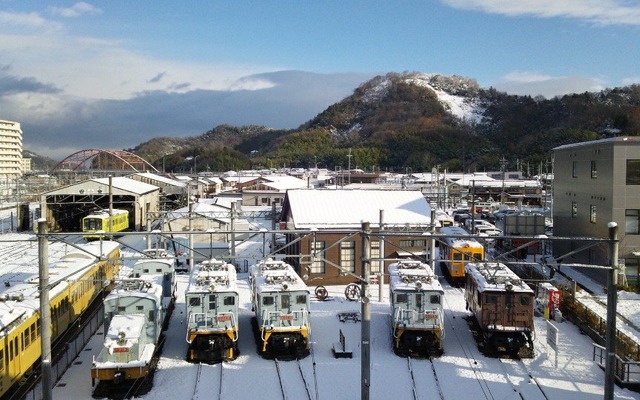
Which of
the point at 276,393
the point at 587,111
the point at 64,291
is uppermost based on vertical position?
the point at 587,111

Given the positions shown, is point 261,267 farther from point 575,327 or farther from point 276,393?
point 575,327

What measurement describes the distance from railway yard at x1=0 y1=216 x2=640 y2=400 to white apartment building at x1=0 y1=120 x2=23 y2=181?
123 meters

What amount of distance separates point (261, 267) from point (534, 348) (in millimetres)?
8192

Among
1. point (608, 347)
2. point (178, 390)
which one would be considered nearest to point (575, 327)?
point (608, 347)

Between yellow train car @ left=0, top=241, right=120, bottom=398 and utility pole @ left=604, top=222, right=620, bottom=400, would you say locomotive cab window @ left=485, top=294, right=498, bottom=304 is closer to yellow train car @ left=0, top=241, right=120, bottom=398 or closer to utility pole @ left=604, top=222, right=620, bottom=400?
utility pole @ left=604, top=222, right=620, bottom=400

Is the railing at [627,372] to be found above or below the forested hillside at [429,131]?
below

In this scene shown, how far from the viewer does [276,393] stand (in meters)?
12.8

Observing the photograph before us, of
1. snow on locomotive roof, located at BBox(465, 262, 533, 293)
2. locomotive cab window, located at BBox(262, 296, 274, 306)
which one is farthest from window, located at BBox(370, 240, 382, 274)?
locomotive cab window, located at BBox(262, 296, 274, 306)

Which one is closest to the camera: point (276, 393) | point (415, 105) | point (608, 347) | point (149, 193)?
point (608, 347)

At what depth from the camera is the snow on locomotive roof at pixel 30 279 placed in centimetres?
1195

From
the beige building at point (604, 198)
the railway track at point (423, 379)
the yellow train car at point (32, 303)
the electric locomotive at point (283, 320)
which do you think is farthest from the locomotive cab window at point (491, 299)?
the yellow train car at point (32, 303)

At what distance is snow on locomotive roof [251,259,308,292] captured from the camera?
15.1 m

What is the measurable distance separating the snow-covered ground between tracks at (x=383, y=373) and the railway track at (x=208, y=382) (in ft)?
0.08

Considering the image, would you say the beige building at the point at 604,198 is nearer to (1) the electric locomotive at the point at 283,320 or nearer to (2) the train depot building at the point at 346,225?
(2) the train depot building at the point at 346,225
